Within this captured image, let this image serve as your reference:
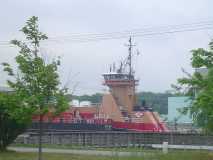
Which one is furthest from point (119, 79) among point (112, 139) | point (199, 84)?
point (199, 84)

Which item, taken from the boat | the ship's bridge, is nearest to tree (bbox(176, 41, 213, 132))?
the boat

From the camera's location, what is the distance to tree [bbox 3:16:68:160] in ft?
68.6

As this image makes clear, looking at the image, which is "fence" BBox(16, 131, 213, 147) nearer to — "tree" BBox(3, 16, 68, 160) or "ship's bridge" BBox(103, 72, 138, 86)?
"tree" BBox(3, 16, 68, 160)

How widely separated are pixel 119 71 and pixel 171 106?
1474 centimetres

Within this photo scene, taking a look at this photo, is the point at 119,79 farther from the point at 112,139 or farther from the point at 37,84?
the point at 37,84

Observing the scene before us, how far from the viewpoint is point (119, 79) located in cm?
7819

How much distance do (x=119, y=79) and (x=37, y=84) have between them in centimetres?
5730

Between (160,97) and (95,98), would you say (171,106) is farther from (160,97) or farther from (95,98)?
Result: (95,98)

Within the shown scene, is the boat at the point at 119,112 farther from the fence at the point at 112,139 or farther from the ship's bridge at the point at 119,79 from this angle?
the fence at the point at 112,139

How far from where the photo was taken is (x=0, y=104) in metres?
26.3

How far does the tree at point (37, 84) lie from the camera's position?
2091cm

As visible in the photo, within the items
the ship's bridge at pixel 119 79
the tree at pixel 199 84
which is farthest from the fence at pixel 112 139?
the ship's bridge at pixel 119 79

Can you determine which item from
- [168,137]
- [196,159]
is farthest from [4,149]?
[168,137]

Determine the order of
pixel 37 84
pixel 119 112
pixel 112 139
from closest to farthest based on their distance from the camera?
pixel 37 84 → pixel 112 139 → pixel 119 112
